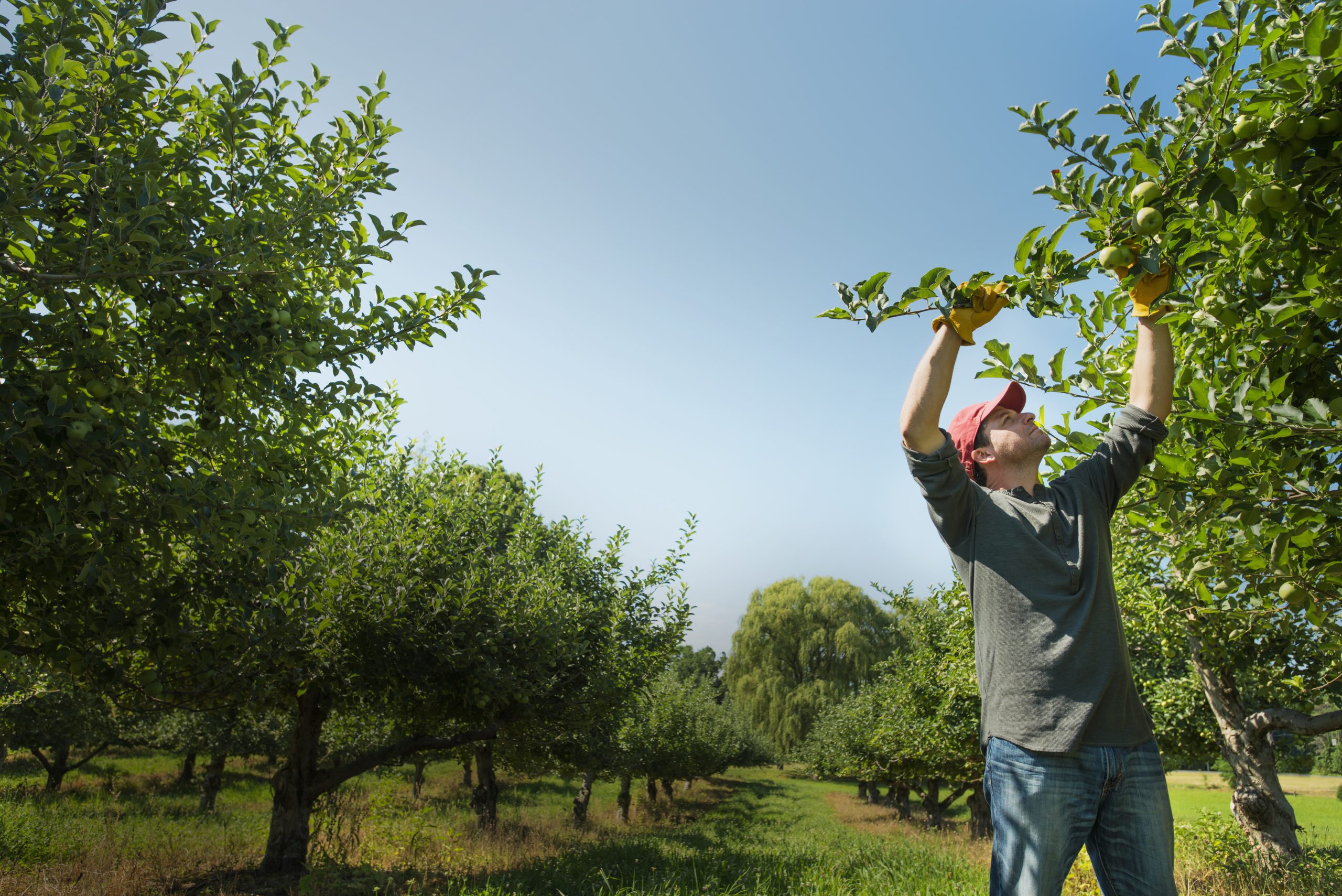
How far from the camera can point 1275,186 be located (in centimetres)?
173

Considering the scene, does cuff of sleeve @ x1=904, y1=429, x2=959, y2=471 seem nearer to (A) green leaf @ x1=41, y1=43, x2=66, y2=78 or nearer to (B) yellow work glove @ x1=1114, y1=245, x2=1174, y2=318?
(B) yellow work glove @ x1=1114, y1=245, x2=1174, y2=318

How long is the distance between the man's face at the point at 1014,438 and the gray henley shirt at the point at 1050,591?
14cm

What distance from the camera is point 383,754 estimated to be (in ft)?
27.8

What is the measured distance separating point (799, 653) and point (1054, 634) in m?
32.9

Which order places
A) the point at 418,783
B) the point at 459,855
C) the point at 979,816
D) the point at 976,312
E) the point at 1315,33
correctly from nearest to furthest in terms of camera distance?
the point at 1315,33
the point at 976,312
the point at 459,855
the point at 979,816
the point at 418,783

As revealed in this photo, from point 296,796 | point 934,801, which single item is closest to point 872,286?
point 296,796

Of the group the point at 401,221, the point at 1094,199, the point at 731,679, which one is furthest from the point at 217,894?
the point at 731,679

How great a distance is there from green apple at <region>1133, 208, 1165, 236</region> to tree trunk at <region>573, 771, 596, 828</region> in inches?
768

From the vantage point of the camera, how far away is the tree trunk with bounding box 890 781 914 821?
25.2 metres

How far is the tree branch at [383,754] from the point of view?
329 inches

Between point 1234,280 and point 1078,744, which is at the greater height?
point 1234,280

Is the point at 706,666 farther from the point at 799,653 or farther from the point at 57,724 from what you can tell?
the point at 57,724

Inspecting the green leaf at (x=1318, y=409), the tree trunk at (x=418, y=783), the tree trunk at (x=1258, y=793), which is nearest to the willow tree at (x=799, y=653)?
the tree trunk at (x=418, y=783)

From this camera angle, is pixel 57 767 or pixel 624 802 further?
pixel 624 802
